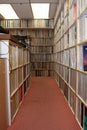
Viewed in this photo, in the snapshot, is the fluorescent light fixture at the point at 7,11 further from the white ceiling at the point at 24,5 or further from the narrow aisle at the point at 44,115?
the narrow aisle at the point at 44,115

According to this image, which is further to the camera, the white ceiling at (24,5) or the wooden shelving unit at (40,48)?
the wooden shelving unit at (40,48)

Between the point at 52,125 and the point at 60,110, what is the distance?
696 millimetres

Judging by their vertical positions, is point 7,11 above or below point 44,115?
above

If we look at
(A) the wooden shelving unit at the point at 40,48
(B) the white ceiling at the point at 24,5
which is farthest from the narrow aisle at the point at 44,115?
(A) the wooden shelving unit at the point at 40,48

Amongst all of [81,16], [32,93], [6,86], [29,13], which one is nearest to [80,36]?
[81,16]

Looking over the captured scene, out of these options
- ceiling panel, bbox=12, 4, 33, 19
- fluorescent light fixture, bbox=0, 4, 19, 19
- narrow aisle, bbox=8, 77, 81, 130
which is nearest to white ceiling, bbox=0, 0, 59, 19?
ceiling panel, bbox=12, 4, 33, 19

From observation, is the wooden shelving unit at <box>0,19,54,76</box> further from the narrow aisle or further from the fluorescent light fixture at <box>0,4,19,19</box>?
the narrow aisle

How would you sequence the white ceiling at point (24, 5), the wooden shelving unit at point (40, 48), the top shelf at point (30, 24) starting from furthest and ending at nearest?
the wooden shelving unit at point (40, 48) → the top shelf at point (30, 24) → the white ceiling at point (24, 5)

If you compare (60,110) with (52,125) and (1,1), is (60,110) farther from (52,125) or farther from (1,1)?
(1,1)

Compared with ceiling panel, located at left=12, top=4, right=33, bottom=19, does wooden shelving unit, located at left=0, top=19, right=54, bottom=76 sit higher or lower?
lower

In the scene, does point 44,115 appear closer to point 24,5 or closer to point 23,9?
point 24,5

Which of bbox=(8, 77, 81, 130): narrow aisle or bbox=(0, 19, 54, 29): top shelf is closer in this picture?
bbox=(8, 77, 81, 130): narrow aisle

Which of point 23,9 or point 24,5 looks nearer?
point 24,5

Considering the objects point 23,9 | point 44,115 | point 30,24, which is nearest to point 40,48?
point 30,24
